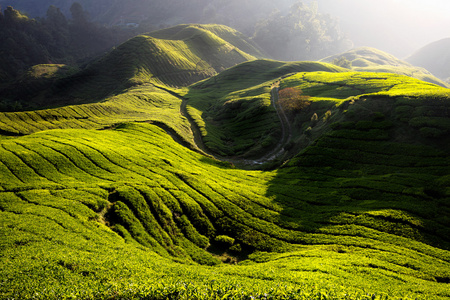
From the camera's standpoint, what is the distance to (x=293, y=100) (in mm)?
101688

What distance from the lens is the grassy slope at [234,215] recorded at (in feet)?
64.0

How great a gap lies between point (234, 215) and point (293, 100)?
252ft

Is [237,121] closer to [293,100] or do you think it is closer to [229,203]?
[293,100]

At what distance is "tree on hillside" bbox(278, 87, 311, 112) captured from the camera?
95625 millimetres

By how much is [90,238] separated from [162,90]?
529ft

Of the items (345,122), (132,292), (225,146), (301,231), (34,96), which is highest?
(345,122)

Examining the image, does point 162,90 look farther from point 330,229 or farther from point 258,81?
point 330,229

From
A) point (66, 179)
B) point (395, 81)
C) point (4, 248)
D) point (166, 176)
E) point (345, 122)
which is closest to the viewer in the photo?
point (4, 248)

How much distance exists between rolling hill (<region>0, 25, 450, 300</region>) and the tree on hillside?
75.0 feet

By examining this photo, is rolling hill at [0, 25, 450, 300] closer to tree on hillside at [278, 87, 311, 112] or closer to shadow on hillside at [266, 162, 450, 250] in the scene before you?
shadow on hillside at [266, 162, 450, 250]

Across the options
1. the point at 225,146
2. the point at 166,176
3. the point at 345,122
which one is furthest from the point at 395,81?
the point at 166,176

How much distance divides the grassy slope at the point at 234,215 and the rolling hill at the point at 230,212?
0.20 m

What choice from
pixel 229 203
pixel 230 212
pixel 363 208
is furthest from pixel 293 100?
pixel 230 212

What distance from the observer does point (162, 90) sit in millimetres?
174500
